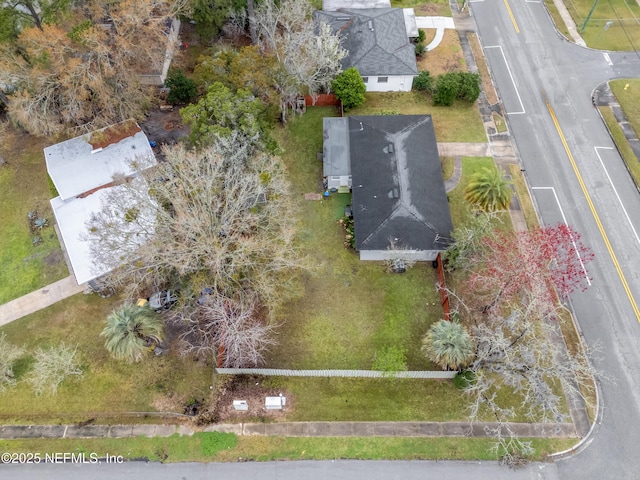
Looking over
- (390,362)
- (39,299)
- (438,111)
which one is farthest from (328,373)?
(438,111)

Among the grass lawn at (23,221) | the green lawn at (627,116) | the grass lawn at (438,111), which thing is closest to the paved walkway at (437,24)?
the grass lawn at (438,111)

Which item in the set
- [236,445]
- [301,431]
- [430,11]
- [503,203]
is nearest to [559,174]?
[503,203]

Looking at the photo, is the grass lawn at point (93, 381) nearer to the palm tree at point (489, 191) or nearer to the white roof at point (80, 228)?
the white roof at point (80, 228)

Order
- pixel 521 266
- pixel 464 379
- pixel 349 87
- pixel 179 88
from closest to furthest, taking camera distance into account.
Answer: pixel 521 266 < pixel 464 379 < pixel 349 87 < pixel 179 88

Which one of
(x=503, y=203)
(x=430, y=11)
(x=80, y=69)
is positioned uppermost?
(x=80, y=69)

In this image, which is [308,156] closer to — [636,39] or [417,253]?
[417,253]

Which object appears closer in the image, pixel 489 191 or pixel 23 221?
pixel 489 191

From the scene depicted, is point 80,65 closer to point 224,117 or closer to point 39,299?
point 224,117
